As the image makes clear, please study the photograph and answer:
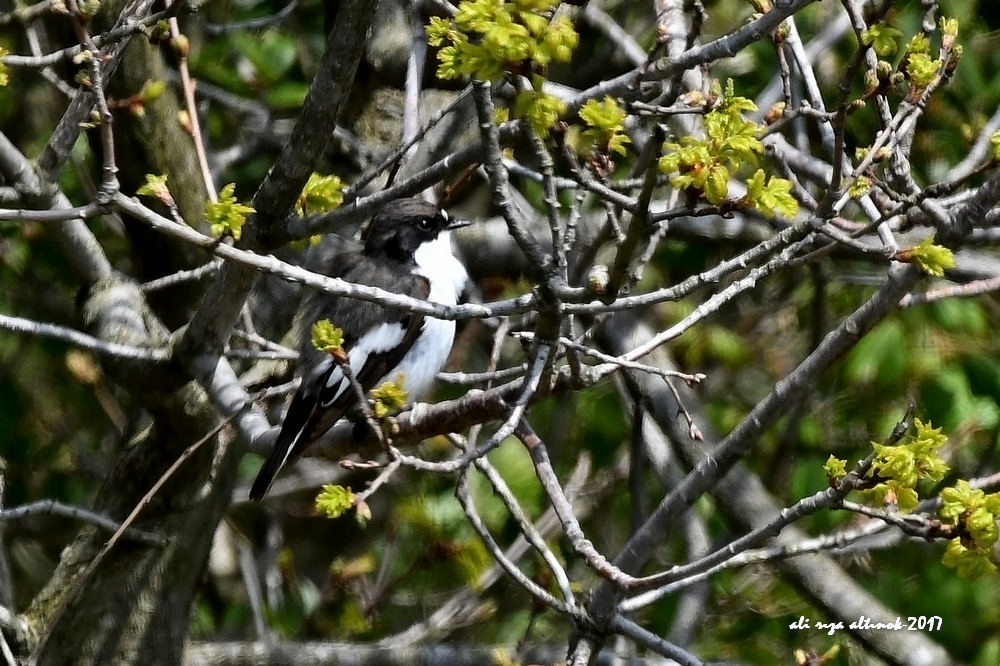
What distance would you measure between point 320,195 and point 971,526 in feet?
5.79

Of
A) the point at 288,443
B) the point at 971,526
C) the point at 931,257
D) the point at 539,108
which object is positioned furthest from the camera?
the point at 288,443

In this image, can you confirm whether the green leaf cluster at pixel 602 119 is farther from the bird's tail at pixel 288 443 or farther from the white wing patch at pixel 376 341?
the white wing patch at pixel 376 341

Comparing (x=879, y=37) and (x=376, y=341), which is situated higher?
(x=376, y=341)

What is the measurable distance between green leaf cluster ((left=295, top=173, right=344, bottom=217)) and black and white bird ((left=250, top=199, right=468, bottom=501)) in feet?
4.37

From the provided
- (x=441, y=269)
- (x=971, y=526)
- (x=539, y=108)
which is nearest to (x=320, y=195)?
(x=539, y=108)

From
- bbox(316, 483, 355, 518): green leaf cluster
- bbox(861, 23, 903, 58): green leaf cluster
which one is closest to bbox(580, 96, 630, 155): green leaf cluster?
bbox(861, 23, 903, 58): green leaf cluster

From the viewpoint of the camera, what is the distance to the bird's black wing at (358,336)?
177 inches

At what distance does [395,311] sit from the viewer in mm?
4781

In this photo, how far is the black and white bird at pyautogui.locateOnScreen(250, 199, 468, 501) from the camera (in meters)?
4.99

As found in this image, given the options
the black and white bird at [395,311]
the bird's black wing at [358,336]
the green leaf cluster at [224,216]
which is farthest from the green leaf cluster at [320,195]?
the black and white bird at [395,311]

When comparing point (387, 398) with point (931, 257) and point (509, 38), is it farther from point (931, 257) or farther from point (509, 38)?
point (931, 257)

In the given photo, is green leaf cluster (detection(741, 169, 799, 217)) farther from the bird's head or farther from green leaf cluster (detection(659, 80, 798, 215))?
the bird's head

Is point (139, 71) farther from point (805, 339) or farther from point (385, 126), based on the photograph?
point (805, 339)

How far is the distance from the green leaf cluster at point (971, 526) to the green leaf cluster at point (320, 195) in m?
1.66
